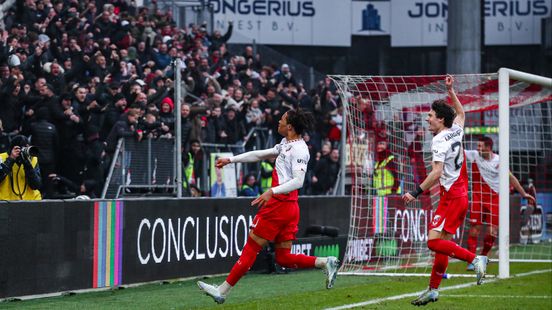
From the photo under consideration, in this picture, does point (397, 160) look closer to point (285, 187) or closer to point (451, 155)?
point (451, 155)

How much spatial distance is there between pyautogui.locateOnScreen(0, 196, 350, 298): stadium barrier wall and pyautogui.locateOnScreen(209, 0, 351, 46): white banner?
18.3 meters

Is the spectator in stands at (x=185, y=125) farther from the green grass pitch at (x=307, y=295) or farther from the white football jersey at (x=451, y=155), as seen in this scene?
the white football jersey at (x=451, y=155)

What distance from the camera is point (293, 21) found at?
120 feet

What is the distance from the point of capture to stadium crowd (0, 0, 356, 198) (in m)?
16.9

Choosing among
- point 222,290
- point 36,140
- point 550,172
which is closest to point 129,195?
point 36,140

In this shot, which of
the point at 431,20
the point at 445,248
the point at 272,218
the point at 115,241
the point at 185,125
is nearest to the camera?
the point at 272,218

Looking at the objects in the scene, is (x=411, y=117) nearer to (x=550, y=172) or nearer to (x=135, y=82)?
(x=135, y=82)

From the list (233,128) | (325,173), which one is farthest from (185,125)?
(325,173)

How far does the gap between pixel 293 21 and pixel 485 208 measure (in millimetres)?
18893

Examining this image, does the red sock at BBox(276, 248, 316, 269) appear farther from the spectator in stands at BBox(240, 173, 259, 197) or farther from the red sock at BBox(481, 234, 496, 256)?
the spectator in stands at BBox(240, 173, 259, 197)

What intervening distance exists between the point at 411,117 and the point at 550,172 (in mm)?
10647

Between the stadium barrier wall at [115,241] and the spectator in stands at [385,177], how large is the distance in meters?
2.31

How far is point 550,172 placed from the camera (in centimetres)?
2805

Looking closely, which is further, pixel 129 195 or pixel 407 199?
pixel 129 195
